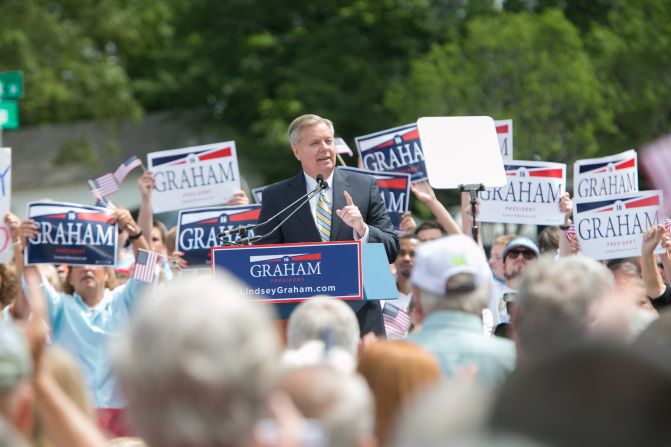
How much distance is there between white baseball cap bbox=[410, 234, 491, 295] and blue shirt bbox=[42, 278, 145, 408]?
13.4ft

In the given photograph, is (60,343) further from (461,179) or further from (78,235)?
(461,179)

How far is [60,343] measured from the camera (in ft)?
26.0

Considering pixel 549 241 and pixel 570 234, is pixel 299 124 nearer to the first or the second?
pixel 570 234

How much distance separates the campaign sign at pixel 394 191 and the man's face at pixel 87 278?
2247mm

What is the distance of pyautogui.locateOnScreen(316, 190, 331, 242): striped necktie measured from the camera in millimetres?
7000

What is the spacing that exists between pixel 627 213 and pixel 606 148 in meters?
Result: 28.0

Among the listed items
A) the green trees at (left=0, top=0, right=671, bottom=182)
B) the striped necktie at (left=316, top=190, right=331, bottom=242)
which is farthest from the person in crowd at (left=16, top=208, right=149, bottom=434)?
the green trees at (left=0, top=0, right=671, bottom=182)

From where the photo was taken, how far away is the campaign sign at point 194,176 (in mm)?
10156

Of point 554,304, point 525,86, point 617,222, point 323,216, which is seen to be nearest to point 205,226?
point 323,216

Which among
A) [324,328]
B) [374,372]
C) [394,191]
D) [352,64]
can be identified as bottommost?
[374,372]

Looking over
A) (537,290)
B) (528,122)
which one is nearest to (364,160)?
(537,290)

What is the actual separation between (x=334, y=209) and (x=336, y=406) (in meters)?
4.08

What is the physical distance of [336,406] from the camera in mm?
2936

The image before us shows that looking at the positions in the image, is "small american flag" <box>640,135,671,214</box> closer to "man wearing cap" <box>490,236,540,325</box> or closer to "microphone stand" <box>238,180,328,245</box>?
"microphone stand" <box>238,180,328,245</box>
